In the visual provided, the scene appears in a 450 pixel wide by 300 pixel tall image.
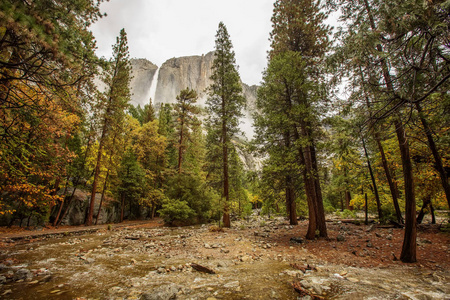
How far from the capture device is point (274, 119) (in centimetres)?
859

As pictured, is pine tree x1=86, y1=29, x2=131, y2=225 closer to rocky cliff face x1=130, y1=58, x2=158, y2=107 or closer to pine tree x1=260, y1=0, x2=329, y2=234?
pine tree x1=260, y1=0, x2=329, y2=234

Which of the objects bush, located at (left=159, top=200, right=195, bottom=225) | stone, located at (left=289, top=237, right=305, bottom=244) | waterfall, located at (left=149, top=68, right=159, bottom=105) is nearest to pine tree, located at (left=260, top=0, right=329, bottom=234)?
stone, located at (left=289, top=237, right=305, bottom=244)

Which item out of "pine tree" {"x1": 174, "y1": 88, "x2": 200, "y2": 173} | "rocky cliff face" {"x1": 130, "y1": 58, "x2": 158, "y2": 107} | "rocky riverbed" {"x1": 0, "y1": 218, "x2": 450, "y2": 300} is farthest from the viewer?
"rocky cliff face" {"x1": 130, "y1": 58, "x2": 158, "y2": 107}

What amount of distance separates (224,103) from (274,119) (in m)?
7.09

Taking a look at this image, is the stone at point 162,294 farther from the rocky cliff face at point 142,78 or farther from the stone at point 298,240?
the rocky cliff face at point 142,78

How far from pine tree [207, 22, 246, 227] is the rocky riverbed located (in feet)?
25.1

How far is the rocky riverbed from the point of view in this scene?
11.2 ft

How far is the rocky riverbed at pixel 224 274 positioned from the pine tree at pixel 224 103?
765cm

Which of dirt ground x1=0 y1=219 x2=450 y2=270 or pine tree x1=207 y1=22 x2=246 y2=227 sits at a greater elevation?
pine tree x1=207 y1=22 x2=246 y2=227

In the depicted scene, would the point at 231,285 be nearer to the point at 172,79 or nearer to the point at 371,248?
the point at 371,248

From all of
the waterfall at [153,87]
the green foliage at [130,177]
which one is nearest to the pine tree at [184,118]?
the green foliage at [130,177]

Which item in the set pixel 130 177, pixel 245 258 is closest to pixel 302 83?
pixel 245 258

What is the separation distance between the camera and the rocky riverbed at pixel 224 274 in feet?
11.2

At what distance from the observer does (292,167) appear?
8.59 metres
